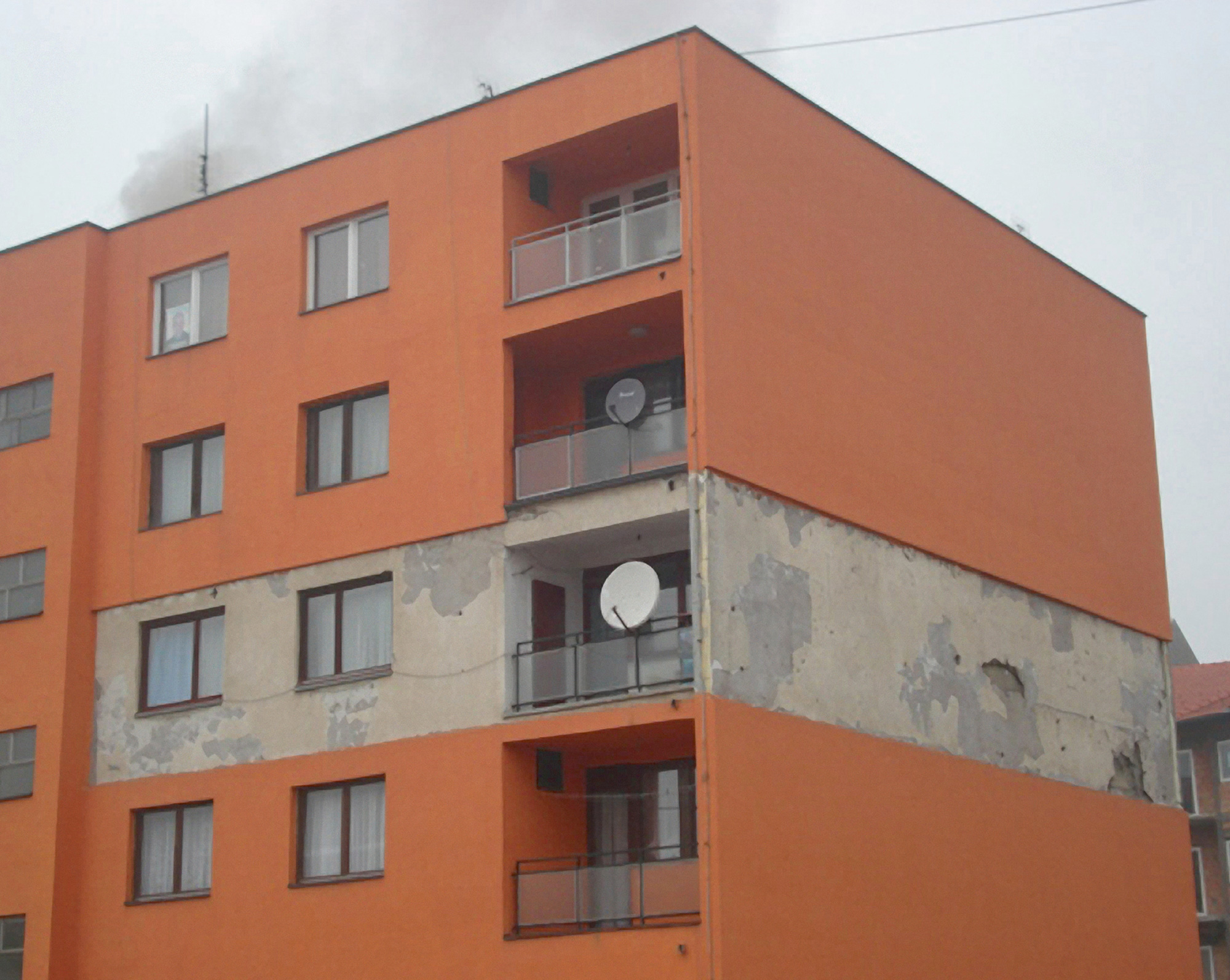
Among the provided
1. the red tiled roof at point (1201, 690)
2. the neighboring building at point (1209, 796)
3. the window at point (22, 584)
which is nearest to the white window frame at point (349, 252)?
the window at point (22, 584)

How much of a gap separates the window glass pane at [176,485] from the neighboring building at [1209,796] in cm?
4504

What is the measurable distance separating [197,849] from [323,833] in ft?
Result: 8.50

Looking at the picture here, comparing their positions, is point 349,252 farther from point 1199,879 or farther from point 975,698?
point 1199,879

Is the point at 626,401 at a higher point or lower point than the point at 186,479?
lower

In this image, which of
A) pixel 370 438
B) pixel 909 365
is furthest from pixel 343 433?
pixel 909 365

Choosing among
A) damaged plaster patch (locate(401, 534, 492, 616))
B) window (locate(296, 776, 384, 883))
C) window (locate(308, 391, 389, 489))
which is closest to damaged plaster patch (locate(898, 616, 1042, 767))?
damaged plaster patch (locate(401, 534, 492, 616))

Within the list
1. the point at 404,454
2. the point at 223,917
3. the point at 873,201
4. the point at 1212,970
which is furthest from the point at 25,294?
the point at 1212,970

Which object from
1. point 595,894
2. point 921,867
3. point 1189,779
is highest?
point 1189,779

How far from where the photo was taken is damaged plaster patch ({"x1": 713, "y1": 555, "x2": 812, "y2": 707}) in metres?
27.0

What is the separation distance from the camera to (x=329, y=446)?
3159 cm

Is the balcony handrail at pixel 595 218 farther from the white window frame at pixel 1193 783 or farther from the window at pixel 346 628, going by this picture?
the white window frame at pixel 1193 783

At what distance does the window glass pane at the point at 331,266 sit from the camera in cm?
3228

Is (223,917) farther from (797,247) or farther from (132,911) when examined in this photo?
(797,247)

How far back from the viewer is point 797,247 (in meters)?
30.4
